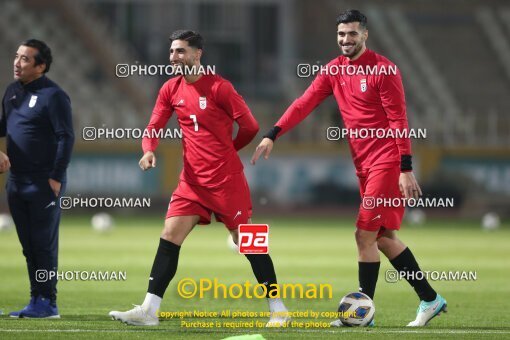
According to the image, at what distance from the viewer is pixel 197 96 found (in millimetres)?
9109

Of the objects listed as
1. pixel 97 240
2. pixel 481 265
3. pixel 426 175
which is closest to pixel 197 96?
pixel 481 265

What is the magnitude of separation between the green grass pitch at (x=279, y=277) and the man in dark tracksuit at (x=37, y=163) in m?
0.44

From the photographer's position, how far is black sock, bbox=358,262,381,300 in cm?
924

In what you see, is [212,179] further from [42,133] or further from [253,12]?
[253,12]

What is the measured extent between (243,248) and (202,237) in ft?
44.8

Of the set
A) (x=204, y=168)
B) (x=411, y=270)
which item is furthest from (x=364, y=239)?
(x=204, y=168)

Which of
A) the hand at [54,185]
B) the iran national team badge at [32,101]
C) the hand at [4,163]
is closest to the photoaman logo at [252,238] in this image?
the hand at [54,185]

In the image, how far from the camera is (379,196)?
9031mm

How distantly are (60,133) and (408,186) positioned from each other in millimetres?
2883

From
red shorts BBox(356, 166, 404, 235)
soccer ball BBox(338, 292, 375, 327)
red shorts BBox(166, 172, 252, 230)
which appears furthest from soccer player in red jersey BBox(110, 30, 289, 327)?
red shorts BBox(356, 166, 404, 235)

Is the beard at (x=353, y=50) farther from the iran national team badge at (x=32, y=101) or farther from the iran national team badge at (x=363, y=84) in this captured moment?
the iran national team badge at (x=32, y=101)

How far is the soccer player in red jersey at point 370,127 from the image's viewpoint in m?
8.98

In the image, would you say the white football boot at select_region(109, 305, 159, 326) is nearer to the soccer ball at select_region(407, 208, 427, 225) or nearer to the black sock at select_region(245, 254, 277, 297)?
the black sock at select_region(245, 254, 277, 297)

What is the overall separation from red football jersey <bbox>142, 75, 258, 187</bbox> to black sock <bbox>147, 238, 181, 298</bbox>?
539 mm
